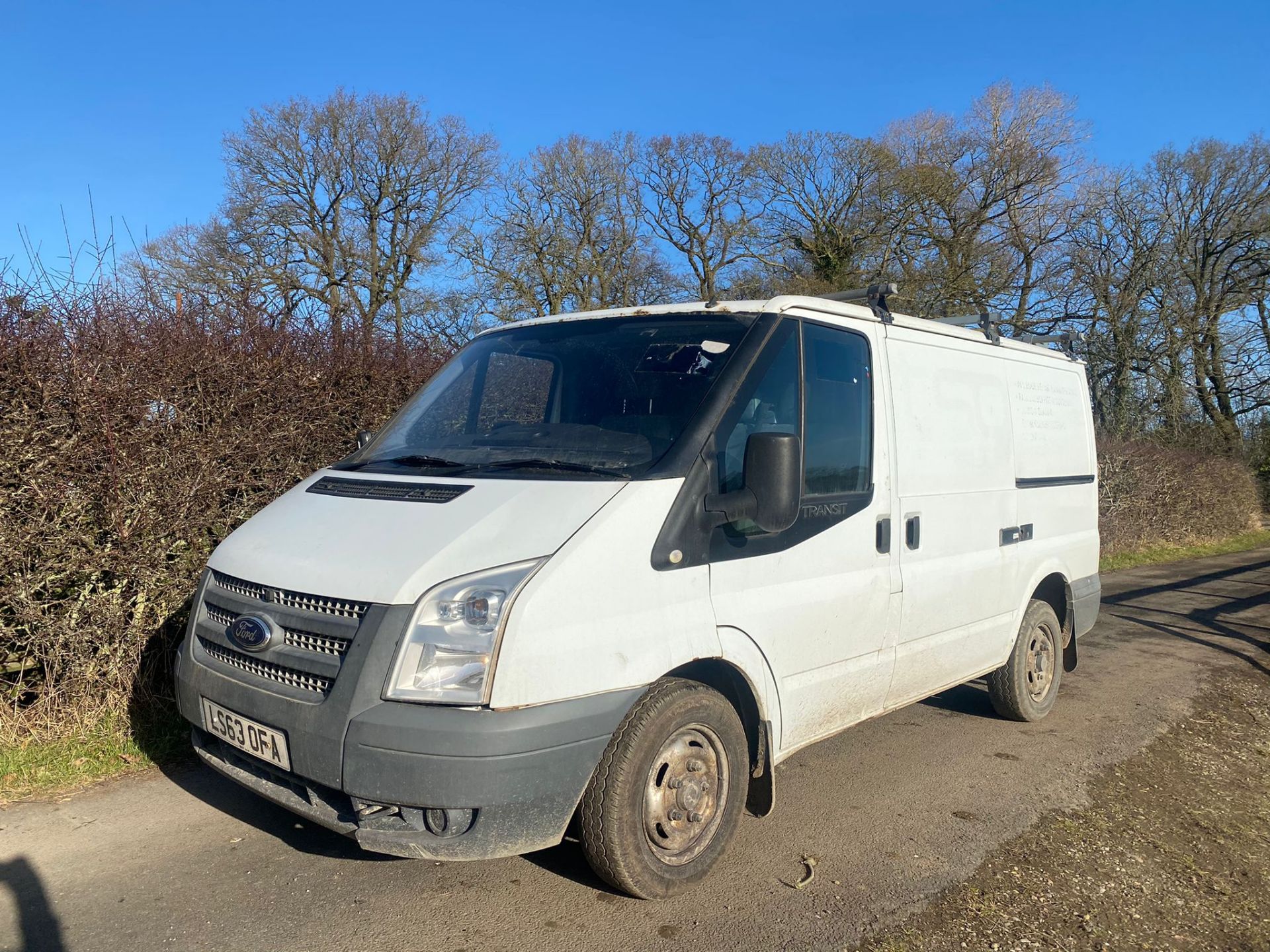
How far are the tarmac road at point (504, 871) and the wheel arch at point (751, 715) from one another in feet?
0.91

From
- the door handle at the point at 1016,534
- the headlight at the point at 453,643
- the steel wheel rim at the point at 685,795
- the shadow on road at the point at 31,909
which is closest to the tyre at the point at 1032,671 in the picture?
the door handle at the point at 1016,534

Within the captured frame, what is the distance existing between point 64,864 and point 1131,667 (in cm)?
738

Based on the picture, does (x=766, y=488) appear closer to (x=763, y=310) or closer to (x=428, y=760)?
(x=763, y=310)

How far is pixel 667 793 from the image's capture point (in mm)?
3195

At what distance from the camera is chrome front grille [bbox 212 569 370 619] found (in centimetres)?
292

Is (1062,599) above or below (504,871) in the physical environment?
above

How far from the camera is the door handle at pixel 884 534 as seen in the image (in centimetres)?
401

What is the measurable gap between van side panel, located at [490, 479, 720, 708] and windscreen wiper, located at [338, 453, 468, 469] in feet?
2.80

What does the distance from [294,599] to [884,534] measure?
2.52 meters

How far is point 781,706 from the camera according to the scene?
3.55 meters

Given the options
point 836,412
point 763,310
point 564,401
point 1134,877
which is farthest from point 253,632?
point 1134,877

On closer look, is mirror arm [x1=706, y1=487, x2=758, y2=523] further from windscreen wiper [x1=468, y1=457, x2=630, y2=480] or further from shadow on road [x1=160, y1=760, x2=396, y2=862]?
shadow on road [x1=160, y1=760, x2=396, y2=862]

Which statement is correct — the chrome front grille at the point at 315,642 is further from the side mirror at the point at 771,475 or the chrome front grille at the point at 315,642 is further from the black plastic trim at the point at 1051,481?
the black plastic trim at the point at 1051,481

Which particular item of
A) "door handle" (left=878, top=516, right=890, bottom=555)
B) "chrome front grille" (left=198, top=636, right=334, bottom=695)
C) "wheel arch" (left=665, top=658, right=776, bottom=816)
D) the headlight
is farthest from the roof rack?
"chrome front grille" (left=198, top=636, right=334, bottom=695)
